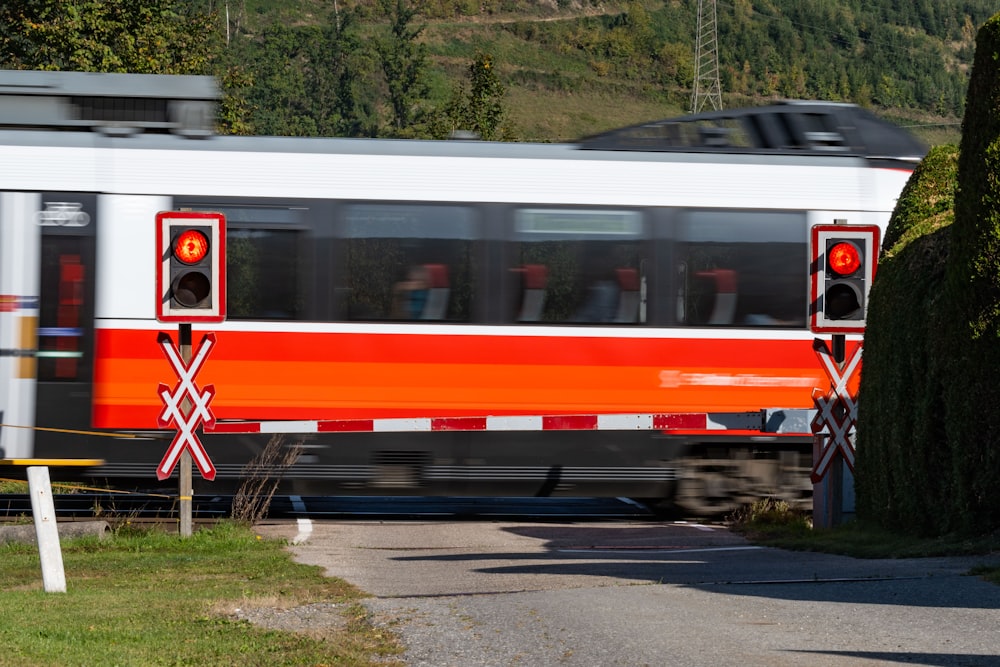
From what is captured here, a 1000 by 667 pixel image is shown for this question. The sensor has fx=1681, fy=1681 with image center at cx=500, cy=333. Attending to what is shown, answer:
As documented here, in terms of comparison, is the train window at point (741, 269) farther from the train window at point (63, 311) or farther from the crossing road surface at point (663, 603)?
the train window at point (63, 311)

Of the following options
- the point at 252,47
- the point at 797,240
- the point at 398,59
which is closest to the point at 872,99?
the point at 252,47

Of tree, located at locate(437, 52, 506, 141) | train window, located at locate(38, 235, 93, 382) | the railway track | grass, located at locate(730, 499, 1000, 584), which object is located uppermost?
tree, located at locate(437, 52, 506, 141)

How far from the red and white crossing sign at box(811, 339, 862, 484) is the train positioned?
4.68ft

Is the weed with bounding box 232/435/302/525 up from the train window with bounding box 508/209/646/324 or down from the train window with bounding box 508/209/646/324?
down

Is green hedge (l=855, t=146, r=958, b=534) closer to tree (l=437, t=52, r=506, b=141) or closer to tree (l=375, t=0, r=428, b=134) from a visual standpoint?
tree (l=437, t=52, r=506, b=141)

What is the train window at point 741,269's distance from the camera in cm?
1656

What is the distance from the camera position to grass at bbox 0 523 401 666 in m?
8.25

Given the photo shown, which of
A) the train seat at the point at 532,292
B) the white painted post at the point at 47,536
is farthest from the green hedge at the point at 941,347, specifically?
the white painted post at the point at 47,536

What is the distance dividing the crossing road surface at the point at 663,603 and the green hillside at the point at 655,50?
109267 millimetres

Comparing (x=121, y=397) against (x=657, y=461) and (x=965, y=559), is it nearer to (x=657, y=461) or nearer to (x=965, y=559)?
(x=657, y=461)

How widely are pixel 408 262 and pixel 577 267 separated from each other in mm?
1652

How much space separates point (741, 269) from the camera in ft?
54.5

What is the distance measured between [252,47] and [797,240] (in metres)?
118

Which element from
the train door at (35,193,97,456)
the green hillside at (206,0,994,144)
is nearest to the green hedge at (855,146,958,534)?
the train door at (35,193,97,456)
